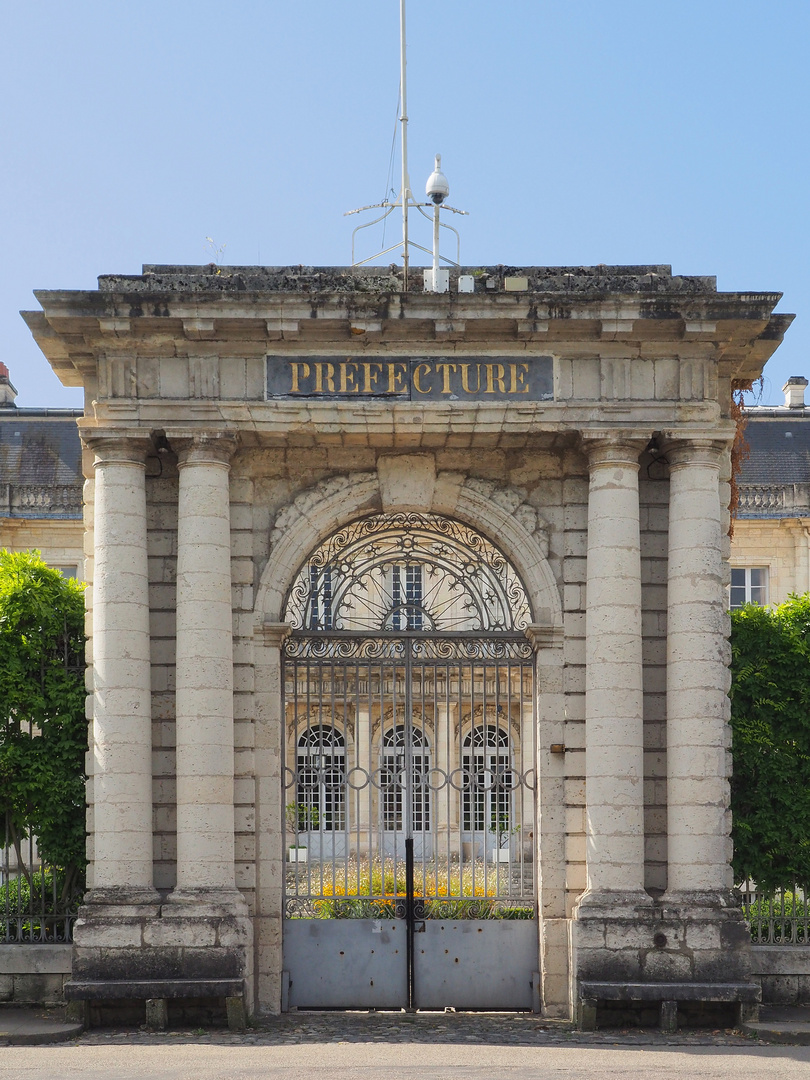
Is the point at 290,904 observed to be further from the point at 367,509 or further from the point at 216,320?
the point at 216,320

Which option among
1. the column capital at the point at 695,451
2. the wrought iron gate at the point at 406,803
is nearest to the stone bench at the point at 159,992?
the wrought iron gate at the point at 406,803

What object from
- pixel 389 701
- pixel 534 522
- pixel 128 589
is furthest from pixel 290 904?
pixel 534 522

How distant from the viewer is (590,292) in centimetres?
1248

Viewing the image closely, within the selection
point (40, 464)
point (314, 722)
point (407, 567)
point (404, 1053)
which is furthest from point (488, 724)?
point (40, 464)

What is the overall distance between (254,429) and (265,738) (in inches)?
110

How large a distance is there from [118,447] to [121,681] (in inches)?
81.5

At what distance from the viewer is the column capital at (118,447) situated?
12484 millimetres

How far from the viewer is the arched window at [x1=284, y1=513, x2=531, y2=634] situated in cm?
1338

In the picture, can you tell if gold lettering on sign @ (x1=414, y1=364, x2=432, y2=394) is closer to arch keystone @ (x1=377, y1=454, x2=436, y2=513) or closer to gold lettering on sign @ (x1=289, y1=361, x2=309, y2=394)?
arch keystone @ (x1=377, y1=454, x2=436, y2=513)

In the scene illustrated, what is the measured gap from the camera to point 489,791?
1310 centimetres

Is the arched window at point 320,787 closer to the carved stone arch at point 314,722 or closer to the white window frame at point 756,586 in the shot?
the carved stone arch at point 314,722

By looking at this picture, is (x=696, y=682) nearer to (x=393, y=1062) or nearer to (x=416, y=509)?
(x=416, y=509)

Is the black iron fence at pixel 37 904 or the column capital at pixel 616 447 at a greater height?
the column capital at pixel 616 447

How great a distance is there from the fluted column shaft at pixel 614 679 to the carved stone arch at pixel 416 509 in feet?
1.95
